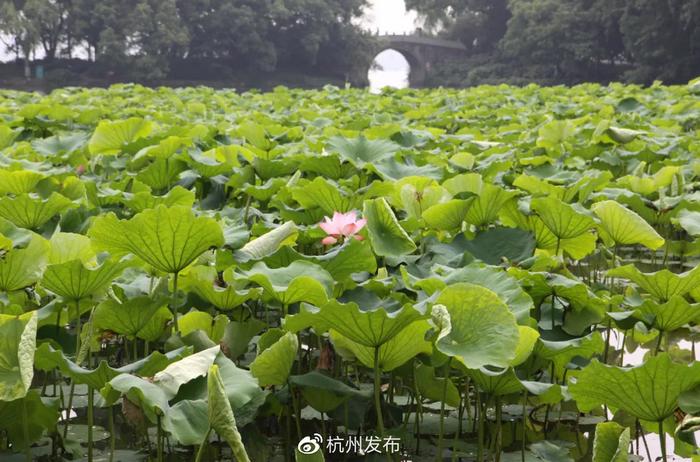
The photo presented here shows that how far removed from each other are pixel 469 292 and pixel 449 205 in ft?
1.73

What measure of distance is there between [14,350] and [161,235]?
24 cm

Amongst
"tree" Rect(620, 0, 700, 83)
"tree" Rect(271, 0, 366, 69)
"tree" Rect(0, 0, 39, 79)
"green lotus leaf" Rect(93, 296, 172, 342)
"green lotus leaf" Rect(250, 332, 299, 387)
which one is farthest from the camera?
"tree" Rect(271, 0, 366, 69)

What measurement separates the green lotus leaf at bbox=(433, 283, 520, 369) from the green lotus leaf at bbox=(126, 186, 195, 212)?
25.8 inches

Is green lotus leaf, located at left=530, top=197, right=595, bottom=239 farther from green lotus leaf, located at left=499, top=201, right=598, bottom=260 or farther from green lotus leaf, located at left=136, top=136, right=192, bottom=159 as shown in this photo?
green lotus leaf, located at left=136, top=136, right=192, bottom=159

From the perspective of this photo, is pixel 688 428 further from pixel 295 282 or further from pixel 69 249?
pixel 69 249

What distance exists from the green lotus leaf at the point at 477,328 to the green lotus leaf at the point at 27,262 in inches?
22.7

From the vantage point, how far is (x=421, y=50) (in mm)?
37562

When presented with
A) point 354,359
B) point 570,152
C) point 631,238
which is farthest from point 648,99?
point 354,359

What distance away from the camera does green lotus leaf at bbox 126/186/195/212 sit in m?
1.49

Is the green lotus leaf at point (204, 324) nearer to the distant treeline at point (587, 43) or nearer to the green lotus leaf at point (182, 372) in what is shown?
the green lotus leaf at point (182, 372)

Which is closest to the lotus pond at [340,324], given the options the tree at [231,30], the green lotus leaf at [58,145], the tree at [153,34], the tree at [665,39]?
the green lotus leaf at [58,145]

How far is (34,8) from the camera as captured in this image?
26.0 meters

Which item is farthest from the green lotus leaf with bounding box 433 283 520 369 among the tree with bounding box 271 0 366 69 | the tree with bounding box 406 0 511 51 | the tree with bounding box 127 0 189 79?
the tree with bounding box 406 0 511 51

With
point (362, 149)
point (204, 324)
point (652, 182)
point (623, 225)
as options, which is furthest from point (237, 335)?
point (652, 182)
